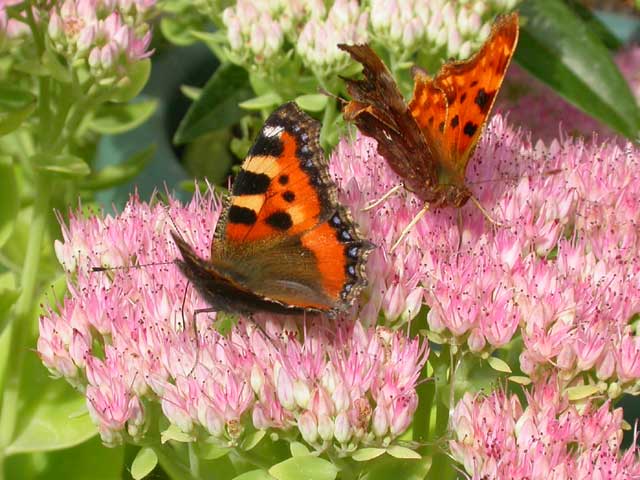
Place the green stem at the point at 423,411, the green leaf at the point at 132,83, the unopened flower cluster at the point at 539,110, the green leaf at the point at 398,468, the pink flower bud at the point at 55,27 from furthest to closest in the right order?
1. the unopened flower cluster at the point at 539,110
2. the green leaf at the point at 132,83
3. the pink flower bud at the point at 55,27
4. the green stem at the point at 423,411
5. the green leaf at the point at 398,468

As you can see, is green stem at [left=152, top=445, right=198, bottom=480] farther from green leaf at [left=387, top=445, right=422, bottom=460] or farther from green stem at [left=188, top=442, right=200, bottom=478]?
green leaf at [left=387, top=445, right=422, bottom=460]

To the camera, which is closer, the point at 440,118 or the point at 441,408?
the point at 441,408

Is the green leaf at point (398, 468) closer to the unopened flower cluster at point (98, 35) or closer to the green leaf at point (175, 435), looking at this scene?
the green leaf at point (175, 435)

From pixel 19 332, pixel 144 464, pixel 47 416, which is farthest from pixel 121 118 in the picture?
pixel 144 464

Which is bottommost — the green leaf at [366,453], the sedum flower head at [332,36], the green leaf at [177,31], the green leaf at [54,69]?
the green leaf at [366,453]

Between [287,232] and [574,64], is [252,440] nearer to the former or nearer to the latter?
[287,232]

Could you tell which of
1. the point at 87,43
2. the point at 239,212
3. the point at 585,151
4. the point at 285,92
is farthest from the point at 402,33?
the point at 239,212

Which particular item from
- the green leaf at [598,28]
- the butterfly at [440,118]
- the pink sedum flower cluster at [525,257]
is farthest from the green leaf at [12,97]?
the green leaf at [598,28]
